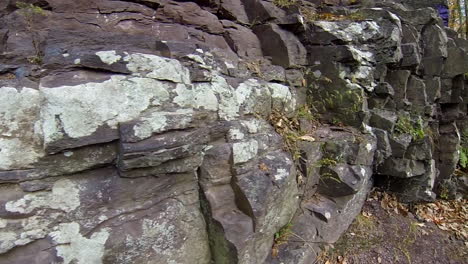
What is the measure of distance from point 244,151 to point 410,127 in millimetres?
3755

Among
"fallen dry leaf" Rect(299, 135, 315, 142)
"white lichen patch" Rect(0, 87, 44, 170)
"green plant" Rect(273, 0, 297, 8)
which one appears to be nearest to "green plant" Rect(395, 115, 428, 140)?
"fallen dry leaf" Rect(299, 135, 315, 142)

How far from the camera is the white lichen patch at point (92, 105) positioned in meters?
2.27

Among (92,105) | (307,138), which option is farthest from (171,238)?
(307,138)

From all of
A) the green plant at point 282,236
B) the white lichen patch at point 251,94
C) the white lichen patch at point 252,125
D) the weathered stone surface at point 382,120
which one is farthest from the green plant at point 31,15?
the weathered stone surface at point 382,120

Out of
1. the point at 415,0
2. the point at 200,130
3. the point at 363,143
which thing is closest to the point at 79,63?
the point at 200,130

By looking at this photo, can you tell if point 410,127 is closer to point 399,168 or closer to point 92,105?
point 399,168

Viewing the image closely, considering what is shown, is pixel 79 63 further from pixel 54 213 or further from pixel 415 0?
pixel 415 0

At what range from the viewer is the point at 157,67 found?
278cm

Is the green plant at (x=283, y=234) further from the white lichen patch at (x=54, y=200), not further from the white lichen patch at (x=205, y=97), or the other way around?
the white lichen patch at (x=54, y=200)

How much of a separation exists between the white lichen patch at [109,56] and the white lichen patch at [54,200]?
3.41ft

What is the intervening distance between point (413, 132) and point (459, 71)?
2442 millimetres

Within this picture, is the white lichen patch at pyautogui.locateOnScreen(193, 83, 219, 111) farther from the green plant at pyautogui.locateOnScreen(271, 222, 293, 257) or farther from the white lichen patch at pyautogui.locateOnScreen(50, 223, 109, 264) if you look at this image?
the green plant at pyautogui.locateOnScreen(271, 222, 293, 257)

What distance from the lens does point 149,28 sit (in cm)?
338

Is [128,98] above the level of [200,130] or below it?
above
